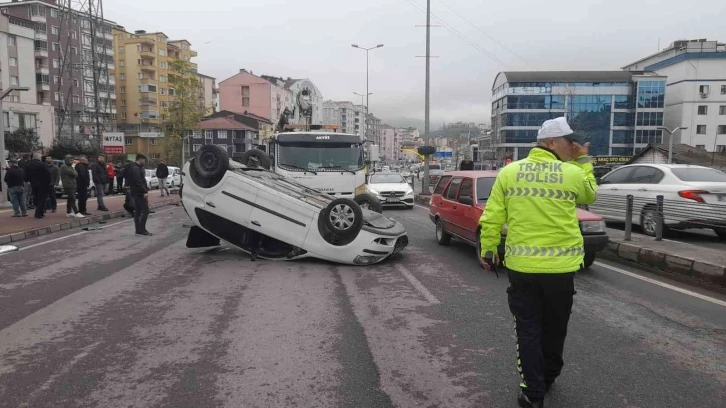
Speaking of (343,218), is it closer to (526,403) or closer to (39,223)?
(526,403)

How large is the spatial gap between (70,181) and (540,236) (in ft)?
48.2

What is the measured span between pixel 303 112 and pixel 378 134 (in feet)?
521

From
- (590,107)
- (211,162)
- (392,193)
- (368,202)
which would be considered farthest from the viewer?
(590,107)

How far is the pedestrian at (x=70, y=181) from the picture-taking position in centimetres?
1421

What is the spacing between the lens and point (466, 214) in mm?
8711

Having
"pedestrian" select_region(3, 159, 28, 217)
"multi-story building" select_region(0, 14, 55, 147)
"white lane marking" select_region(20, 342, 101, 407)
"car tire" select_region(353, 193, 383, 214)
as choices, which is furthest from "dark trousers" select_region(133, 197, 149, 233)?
"multi-story building" select_region(0, 14, 55, 147)

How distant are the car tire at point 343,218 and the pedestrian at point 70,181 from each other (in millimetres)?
9944

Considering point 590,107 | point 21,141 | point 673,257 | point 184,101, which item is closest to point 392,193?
point 673,257

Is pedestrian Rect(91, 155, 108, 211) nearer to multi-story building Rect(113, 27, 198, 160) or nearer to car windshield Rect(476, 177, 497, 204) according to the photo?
car windshield Rect(476, 177, 497, 204)

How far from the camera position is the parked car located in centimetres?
962

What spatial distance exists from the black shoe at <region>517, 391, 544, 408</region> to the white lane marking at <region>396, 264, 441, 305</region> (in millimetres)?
2575

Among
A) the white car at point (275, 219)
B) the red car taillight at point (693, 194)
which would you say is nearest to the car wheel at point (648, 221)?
the red car taillight at point (693, 194)

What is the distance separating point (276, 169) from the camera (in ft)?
42.3

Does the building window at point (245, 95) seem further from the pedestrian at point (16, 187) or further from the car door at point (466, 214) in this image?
the car door at point (466, 214)
